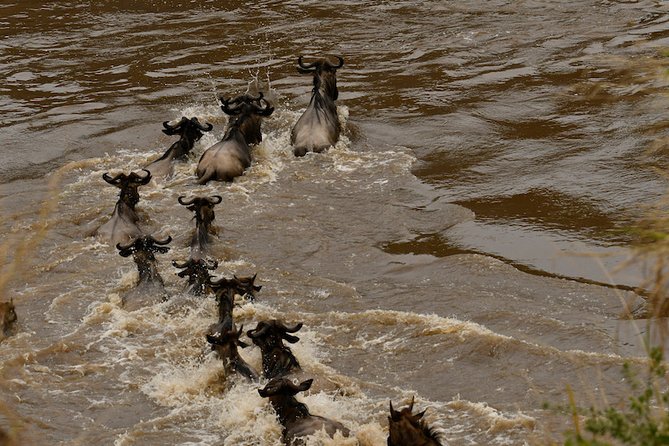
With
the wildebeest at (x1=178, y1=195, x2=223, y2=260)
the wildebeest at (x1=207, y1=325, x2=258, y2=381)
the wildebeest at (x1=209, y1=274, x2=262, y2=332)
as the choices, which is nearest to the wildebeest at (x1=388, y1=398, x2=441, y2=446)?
the wildebeest at (x1=207, y1=325, x2=258, y2=381)

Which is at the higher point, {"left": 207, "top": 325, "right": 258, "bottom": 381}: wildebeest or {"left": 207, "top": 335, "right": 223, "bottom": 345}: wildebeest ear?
{"left": 207, "top": 335, "right": 223, "bottom": 345}: wildebeest ear

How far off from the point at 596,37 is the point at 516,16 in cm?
199

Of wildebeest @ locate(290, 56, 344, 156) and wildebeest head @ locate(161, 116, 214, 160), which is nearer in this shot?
wildebeest head @ locate(161, 116, 214, 160)

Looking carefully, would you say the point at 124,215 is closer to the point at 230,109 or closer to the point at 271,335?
the point at 230,109

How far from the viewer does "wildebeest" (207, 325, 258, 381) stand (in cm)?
898

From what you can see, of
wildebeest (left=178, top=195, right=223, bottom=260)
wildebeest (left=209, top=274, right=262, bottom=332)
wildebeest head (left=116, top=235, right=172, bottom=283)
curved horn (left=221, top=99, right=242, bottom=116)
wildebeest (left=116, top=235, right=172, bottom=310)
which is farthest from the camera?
curved horn (left=221, top=99, right=242, bottom=116)

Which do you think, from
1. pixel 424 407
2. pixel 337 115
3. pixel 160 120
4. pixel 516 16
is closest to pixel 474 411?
pixel 424 407

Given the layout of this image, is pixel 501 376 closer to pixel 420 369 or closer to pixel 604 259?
pixel 420 369

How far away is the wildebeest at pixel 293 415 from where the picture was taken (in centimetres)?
776

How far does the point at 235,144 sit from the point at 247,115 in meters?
0.70

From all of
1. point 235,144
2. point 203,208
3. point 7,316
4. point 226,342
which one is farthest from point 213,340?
point 235,144

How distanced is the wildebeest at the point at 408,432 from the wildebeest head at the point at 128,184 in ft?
21.8

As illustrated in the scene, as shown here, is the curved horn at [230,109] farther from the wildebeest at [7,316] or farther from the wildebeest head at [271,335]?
the wildebeest head at [271,335]

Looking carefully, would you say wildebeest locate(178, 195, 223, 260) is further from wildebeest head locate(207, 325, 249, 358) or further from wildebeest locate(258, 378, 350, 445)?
wildebeest locate(258, 378, 350, 445)
